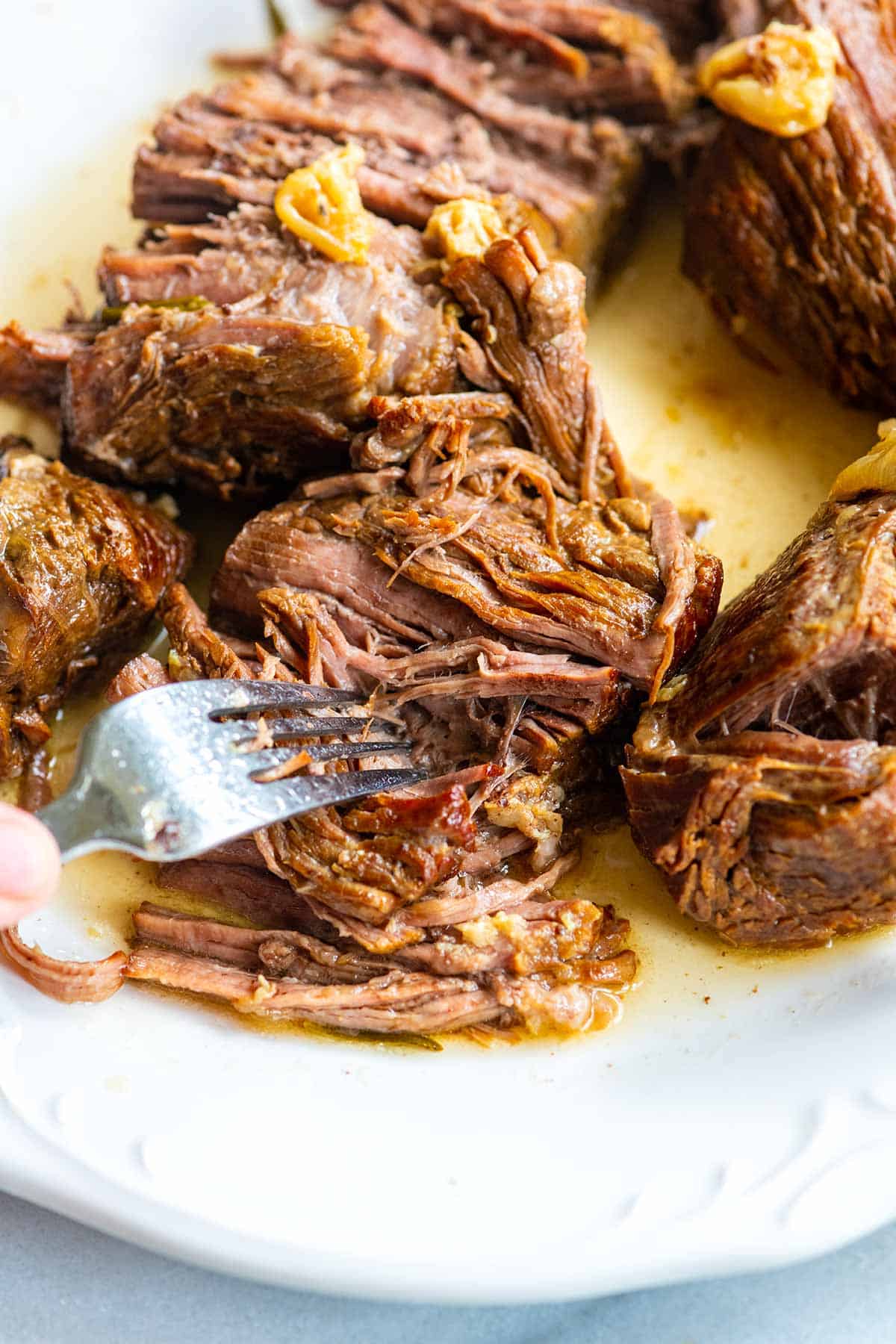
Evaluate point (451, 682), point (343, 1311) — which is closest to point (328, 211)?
point (451, 682)

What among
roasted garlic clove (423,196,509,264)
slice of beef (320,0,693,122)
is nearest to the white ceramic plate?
roasted garlic clove (423,196,509,264)

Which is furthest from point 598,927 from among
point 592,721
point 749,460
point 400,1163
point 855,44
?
point 855,44

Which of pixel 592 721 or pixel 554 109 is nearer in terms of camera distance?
pixel 592 721

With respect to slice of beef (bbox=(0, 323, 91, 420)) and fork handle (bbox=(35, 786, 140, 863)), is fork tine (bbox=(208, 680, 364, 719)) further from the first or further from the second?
slice of beef (bbox=(0, 323, 91, 420))

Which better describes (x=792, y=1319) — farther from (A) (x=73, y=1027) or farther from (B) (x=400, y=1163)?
(A) (x=73, y=1027)

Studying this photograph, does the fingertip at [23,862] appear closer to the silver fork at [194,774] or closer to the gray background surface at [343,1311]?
the silver fork at [194,774]

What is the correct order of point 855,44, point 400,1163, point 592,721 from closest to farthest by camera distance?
point 400,1163 → point 592,721 → point 855,44
